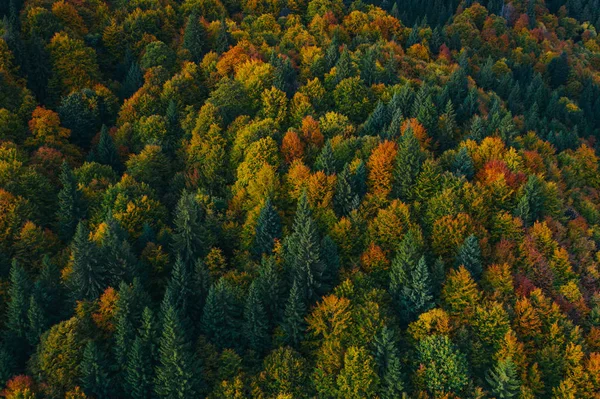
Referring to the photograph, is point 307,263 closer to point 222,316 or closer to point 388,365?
point 222,316

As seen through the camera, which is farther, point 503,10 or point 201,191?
point 503,10

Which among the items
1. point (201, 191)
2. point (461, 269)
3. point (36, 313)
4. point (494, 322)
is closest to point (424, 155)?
point (461, 269)

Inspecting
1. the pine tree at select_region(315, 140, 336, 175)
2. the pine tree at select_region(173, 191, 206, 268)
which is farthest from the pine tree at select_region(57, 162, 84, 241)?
the pine tree at select_region(315, 140, 336, 175)

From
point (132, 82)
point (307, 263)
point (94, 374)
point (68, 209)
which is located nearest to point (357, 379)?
point (307, 263)

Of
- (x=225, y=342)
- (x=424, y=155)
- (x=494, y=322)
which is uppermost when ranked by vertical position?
(x=424, y=155)

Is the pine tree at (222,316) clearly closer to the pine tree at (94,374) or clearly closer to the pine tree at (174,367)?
the pine tree at (174,367)

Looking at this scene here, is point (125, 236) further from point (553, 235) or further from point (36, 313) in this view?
point (553, 235)

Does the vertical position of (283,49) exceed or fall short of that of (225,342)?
it exceeds it
